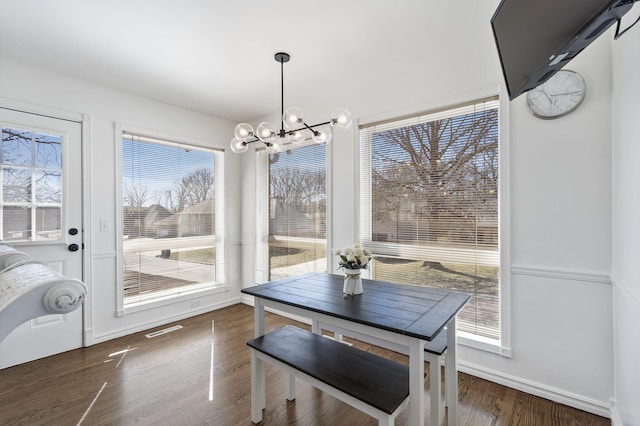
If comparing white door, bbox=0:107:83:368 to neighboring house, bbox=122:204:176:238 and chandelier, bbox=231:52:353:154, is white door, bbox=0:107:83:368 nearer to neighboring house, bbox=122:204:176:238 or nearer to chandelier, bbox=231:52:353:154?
neighboring house, bbox=122:204:176:238

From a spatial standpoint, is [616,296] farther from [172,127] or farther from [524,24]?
[172,127]

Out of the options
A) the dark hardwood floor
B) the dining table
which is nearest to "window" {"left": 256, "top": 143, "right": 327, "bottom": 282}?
the dark hardwood floor

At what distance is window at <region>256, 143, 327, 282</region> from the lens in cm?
359

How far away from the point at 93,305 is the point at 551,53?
158 inches

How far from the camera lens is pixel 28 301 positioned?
2.06 ft

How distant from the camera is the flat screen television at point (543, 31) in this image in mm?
923

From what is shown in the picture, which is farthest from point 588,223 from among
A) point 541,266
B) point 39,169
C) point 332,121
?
point 39,169

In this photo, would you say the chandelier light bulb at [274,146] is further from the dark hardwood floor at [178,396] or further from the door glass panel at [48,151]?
the door glass panel at [48,151]

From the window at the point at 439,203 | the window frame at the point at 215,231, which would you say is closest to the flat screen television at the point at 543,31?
the window at the point at 439,203

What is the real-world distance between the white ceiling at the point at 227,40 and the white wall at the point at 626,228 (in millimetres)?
876

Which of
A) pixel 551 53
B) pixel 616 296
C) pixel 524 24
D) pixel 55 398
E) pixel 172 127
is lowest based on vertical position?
pixel 55 398

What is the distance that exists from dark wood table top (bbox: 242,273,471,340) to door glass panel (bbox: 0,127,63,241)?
2.28 meters

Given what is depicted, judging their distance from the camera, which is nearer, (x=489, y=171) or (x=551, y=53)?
(x=551, y=53)

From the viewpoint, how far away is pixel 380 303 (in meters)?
1.80
